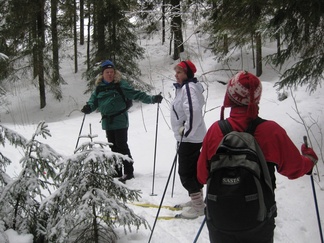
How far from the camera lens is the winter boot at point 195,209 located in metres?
3.83

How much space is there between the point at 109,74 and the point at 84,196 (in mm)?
2960

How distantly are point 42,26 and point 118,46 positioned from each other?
3.96 m

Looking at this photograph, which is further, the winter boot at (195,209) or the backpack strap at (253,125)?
the winter boot at (195,209)

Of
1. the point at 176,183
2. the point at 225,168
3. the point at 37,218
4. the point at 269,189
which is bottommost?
the point at 176,183

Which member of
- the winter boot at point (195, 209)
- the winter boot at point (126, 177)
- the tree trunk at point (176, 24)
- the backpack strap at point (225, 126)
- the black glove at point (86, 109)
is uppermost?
the tree trunk at point (176, 24)

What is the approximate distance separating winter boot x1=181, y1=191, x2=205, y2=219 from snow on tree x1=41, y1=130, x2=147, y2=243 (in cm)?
128

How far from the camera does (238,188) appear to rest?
6.36 ft

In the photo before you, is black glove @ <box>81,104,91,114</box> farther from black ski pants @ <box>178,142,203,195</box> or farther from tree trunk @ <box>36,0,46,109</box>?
tree trunk @ <box>36,0,46,109</box>

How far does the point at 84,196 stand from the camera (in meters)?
2.45

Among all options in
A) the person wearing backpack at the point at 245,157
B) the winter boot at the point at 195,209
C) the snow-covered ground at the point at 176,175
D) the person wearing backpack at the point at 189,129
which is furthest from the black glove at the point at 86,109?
the person wearing backpack at the point at 245,157

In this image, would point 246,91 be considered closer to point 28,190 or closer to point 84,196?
point 84,196

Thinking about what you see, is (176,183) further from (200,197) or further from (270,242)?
(270,242)

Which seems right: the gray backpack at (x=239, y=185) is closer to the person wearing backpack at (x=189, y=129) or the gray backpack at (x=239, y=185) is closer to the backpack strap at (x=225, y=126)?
the backpack strap at (x=225, y=126)

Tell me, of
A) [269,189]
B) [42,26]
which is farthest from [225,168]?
[42,26]
